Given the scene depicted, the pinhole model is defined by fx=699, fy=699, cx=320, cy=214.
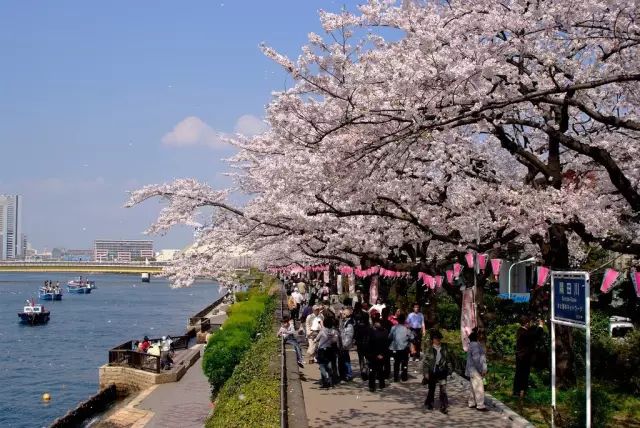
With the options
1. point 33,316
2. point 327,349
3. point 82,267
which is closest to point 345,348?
point 327,349

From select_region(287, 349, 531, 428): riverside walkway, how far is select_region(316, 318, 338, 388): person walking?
253mm

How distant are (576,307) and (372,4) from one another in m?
5.98

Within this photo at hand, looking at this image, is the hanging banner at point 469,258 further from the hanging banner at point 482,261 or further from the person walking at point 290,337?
the person walking at point 290,337

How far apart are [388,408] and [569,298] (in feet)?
14.1

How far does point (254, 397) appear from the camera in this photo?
11023 millimetres

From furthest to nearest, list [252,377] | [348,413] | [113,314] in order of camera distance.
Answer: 1. [113,314]
2. [252,377]
3. [348,413]

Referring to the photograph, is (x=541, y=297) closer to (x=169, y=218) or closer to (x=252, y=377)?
(x=252, y=377)

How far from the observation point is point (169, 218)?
69.6 ft

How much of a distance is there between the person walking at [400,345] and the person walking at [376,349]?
1.45ft

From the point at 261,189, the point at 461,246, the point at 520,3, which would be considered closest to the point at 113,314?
the point at 261,189

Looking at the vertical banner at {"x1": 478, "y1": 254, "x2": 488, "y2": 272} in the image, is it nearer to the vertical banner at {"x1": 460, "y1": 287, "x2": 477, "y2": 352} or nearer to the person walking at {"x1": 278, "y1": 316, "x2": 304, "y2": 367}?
the vertical banner at {"x1": 460, "y1": 287, "x2": 477, "y2": 352}

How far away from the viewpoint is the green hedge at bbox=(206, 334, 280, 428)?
9791 millimetres

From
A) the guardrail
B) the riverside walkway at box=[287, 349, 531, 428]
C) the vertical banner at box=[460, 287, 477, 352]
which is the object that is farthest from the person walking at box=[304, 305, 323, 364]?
the guardrail

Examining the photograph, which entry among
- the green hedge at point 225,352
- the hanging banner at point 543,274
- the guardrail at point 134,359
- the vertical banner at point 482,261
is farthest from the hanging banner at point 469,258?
the guardrail at point 134,359
